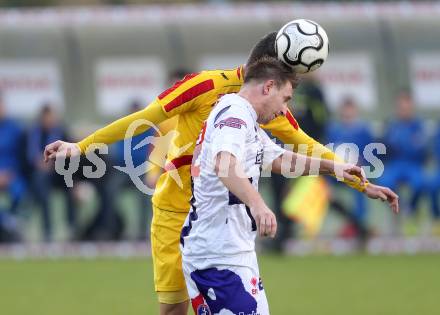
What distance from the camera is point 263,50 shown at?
5945 millimetres

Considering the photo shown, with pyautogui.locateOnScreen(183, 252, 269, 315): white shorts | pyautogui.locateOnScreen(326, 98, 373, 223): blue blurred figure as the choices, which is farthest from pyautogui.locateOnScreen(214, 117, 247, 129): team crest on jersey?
pyautogui.locateOnScreen(326, 98, 373, 223): blue blurred figure

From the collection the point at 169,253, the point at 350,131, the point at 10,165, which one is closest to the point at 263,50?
the point at 169,253

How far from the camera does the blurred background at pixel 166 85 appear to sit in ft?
48.7

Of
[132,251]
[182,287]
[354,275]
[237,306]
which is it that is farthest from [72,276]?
[237,306]

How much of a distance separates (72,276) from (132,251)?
2326 millimetres

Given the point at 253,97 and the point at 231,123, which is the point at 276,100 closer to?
the point at 253,97

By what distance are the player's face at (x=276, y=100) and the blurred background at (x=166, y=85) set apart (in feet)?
28.6

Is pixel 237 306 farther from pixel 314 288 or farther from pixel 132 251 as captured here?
pixel 132 251

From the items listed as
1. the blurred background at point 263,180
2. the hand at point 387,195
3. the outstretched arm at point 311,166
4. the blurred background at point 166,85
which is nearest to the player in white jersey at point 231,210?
the outstretched arm at point 311,166

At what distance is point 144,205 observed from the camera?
15.3 m

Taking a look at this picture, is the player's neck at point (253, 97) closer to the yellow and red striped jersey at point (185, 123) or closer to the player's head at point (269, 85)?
the player's head at point (269, 85)

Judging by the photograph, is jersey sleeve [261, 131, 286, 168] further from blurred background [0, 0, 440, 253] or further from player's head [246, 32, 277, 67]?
blurred background [0, 0, 440, 253]

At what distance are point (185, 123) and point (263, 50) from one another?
1.30 meters

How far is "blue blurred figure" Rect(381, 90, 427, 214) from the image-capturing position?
14656 millimetres
